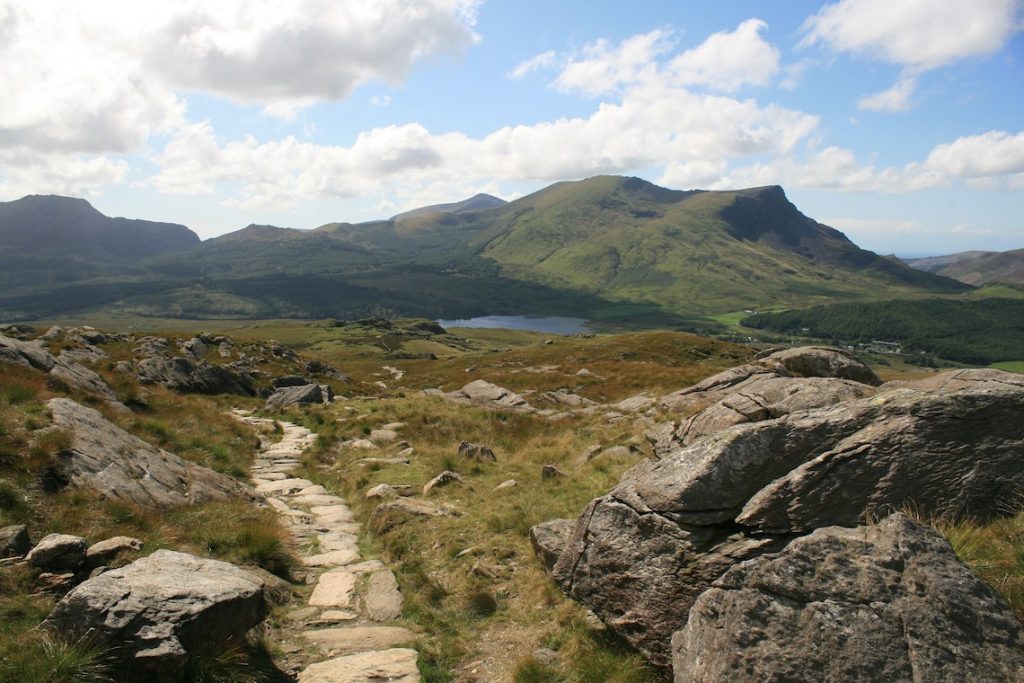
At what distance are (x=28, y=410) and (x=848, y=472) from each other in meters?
18.1

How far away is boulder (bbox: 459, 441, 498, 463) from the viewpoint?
828 inches

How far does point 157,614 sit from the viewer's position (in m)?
7.52

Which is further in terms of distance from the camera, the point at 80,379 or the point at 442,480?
the point at 80,379

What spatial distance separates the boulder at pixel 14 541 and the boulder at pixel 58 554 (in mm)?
250

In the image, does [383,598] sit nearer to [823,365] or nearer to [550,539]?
[550,539]

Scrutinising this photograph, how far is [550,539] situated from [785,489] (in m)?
5.07

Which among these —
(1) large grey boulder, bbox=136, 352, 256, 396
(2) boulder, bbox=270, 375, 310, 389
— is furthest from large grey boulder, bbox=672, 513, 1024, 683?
(2) boulder, bbox=270, 375, 310, 389

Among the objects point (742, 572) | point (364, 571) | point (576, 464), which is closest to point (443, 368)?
point (576, 464)

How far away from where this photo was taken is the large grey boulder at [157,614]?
710cm

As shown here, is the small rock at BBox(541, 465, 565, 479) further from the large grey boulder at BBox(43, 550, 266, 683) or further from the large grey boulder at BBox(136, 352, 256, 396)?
the large grey boulder at BBox(136, 352, 256, 396)

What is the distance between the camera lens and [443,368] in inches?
3772

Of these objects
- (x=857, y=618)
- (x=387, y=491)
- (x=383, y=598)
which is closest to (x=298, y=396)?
(x=387, y=491)

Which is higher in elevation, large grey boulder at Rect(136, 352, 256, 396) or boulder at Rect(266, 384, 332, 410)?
large grey boulder at Rect(136, 352, 256, 396)

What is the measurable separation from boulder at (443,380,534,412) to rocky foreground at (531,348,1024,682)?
85.5ft
